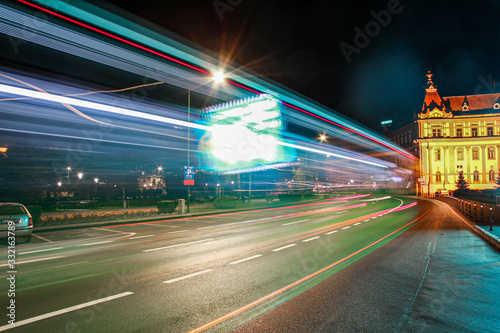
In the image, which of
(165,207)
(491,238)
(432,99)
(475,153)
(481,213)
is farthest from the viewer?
(432,99)

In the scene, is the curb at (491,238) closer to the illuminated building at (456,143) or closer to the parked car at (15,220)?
the parked car at (15,220)

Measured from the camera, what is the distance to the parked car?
10486 millimetres

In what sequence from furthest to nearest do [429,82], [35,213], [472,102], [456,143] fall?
[472,102] < [429,82] < [456,143] < [35,213]

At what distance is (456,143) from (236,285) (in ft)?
307

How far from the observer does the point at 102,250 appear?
32.6 feet

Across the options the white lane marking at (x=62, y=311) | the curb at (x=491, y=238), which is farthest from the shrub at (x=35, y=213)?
the curb at (x=491, y=238)

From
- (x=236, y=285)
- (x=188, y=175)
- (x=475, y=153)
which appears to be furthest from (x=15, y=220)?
(x=475, y=153)

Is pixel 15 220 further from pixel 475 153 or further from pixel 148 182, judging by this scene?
pixel 475 153

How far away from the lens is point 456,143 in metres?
81.2

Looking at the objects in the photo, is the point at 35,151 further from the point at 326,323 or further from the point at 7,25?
Result: the point at 326,323

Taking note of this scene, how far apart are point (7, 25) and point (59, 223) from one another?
33.9ft

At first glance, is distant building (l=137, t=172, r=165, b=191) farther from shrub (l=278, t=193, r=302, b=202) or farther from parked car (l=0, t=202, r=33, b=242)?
parked car (l=0, t=202, r=33, b=242)

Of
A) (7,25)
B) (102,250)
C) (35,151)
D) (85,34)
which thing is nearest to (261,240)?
(102,250)

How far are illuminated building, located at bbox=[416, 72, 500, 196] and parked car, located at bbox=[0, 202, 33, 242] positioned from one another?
8500 cm
